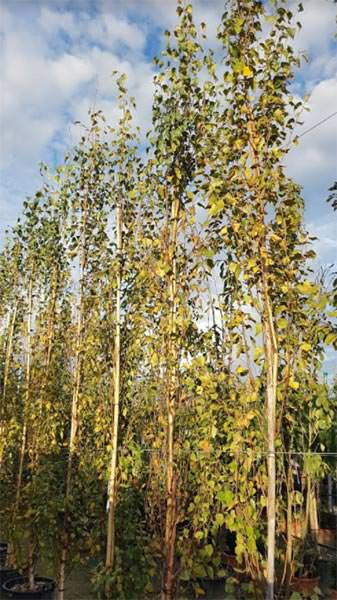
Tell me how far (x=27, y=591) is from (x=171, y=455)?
3.19 meters

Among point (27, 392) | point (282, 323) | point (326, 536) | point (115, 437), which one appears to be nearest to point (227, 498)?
point (282, 323)

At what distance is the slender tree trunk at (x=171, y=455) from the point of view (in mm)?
2898

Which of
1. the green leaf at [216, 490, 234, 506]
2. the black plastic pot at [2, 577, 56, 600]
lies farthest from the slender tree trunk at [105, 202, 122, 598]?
the black plastic pot at [2, 577, 56, 600]

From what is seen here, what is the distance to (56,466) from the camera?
5082 millimetres

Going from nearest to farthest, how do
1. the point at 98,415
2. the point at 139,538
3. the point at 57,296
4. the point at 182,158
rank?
the point at 182,158
the point at 139,538
the point at 98,415
the point at 57,296

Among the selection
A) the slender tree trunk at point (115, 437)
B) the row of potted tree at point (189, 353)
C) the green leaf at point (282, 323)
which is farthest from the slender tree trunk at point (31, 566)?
the green leaf at point (282, 323)

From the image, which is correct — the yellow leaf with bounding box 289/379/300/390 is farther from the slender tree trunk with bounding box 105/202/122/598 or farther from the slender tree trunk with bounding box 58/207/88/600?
the slender tree trunk with bounding box 58/207/88/600

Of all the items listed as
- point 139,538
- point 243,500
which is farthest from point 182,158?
point 139,538

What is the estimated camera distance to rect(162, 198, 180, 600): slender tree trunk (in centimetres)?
290

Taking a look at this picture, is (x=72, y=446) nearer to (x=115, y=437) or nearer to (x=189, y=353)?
(x=115, y=437)

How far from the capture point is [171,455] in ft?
9.84

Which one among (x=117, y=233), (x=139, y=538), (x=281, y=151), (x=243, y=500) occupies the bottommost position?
(x=139, y=538)

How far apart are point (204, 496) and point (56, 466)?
245 centimetres

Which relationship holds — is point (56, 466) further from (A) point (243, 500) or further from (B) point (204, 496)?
(A) point (243, 500)
